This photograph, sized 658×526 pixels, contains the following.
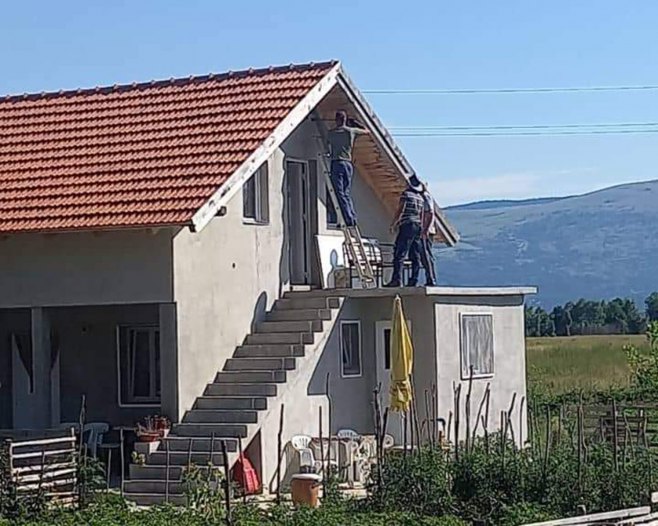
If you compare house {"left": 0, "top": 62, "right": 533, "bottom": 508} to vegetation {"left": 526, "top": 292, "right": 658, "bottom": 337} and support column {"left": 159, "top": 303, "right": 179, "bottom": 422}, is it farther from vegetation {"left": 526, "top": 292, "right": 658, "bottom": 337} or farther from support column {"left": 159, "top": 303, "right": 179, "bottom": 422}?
vegetation {"left": 526, "top": 292, "right": 658, "bottom": 337}

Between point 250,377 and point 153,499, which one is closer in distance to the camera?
point 153,499

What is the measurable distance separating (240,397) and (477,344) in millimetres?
5227

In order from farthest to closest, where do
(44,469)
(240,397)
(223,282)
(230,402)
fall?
(223,282) < (240,397) < (230,402) < (44,469)

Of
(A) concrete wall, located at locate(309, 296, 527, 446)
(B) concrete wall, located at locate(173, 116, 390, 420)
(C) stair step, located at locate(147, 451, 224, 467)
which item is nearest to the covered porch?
(B) concrete wall, located at locate(173, 116, 390, 420)

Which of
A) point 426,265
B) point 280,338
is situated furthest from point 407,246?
point 280,338

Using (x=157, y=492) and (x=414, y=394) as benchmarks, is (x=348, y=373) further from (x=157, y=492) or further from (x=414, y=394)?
(x=157, y=492)

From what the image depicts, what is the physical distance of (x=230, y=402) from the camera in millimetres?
24828

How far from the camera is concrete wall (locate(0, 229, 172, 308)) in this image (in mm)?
24562

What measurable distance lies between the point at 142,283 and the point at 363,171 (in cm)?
734

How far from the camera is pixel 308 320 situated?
26750 mm

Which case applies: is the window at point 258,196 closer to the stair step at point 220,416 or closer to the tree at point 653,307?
the stair step at point 220,416

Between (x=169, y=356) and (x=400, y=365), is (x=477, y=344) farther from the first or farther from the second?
(x=169, y=356)

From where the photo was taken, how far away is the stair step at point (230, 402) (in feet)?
80.7

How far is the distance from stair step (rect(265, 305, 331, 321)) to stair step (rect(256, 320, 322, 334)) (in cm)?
16
